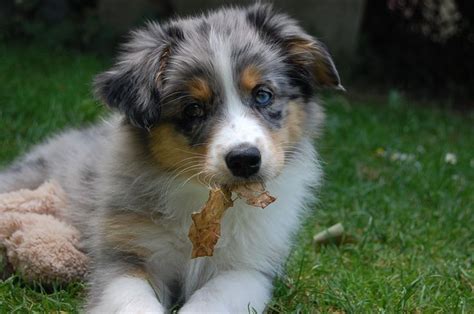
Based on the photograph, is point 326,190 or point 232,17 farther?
point 326,190

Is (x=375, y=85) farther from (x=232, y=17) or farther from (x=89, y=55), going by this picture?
(x=232, y=17)

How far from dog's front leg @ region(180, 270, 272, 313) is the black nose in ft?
1.72

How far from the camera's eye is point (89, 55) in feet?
33.4

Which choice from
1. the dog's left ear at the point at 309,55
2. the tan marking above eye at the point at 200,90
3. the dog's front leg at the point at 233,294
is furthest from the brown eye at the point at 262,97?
the dog's front leg at the point at 233,294

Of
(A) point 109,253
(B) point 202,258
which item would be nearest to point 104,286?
(A) point 109,253

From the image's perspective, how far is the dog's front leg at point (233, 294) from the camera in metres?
3.28

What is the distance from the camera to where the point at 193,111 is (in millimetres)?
3506

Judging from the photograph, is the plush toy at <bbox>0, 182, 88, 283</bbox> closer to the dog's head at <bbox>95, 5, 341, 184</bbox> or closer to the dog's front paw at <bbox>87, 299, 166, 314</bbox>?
the dog's front paw at <bbox>87, 299, 166, 314</bbox>

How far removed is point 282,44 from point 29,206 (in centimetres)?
159

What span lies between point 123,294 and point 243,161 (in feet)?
2.45

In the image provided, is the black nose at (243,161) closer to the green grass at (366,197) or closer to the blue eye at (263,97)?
the blue eye at (263,97)

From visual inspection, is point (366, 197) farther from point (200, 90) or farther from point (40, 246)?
point (40, 246)

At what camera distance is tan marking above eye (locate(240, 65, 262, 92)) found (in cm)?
351

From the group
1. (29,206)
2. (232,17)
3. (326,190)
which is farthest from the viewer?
(326,190)
